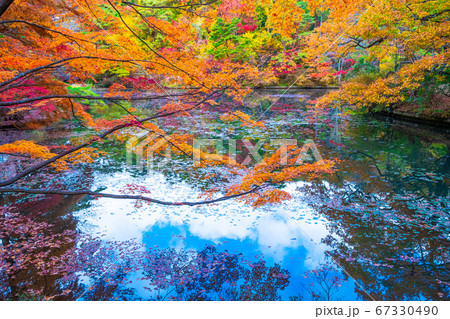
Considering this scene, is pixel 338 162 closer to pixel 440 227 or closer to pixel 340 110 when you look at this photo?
pixel 440 227

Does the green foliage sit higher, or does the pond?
the green foliage

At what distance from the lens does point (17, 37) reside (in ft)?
18.1

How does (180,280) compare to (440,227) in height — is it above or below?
below

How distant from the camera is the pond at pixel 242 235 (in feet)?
11.2

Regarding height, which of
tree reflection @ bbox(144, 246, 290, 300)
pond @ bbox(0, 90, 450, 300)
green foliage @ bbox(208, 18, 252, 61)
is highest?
green foliage @ bbox(208, 18, 252, 61)

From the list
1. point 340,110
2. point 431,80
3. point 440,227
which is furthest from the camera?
point 340,110

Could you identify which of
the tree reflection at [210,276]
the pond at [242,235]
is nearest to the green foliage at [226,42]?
the pond at [242,235]

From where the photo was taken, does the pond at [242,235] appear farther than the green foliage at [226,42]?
No

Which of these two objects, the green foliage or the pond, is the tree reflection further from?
the green foliage

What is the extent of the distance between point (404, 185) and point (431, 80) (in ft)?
19.5

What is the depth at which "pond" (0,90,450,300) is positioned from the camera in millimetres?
3406

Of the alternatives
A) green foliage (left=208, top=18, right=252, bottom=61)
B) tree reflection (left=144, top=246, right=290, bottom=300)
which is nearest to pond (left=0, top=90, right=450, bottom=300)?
tree reflection (left=144, top=246, right=290, bottom=300)

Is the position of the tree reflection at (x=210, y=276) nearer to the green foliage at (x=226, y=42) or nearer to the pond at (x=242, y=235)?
the pond at (x=242, y=235)

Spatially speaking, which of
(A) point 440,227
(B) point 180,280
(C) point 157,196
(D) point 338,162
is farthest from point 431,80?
(B) point 180,280
